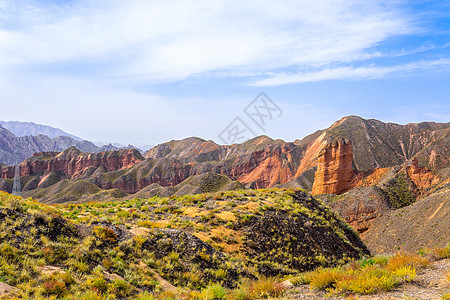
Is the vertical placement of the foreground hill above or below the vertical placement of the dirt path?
below

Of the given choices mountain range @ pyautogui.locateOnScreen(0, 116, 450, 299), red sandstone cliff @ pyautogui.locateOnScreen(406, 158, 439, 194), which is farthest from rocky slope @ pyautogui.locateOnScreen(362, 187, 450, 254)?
red sandstone cliff @ pyautogui.locateOnScreen(406, 158, 439, 194)

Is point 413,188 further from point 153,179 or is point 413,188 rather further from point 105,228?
point 153,179

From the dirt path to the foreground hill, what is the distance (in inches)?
246

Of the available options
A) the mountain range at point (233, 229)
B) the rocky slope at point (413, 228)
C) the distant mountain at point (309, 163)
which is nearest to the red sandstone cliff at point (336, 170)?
the distant mountain at point (309, 163)

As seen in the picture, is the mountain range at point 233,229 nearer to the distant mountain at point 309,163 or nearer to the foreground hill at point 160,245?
the foreground hill at point 160,245

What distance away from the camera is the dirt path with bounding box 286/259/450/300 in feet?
22.2

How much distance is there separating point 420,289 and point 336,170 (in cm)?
7764

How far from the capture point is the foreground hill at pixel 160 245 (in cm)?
1000

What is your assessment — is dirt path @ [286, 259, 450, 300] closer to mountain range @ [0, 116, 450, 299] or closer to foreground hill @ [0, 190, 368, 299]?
mountain range @ [0, 116, 450, 299]

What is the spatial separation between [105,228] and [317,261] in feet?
49.2

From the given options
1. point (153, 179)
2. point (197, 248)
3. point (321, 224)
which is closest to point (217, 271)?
point (197, 248)

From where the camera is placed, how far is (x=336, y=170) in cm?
7981

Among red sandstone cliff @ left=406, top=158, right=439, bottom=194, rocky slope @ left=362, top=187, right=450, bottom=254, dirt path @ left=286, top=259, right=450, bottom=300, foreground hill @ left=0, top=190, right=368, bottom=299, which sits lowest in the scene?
rocky slope @ left=362, top=187, right=450, bottom=254

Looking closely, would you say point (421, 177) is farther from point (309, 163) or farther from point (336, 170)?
point (309, 163)
